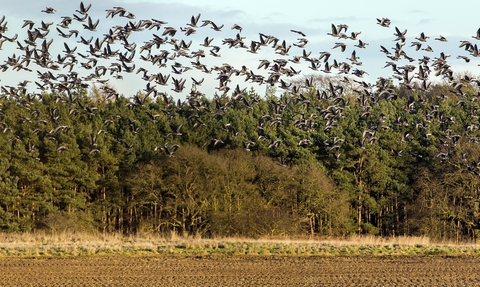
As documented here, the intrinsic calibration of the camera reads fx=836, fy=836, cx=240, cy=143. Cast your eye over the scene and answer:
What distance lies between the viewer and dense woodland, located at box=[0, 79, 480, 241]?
5166 cm

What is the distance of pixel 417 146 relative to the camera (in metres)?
63.6

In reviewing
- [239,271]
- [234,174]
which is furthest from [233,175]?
[239,271]

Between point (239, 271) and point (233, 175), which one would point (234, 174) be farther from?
point (239, 271)

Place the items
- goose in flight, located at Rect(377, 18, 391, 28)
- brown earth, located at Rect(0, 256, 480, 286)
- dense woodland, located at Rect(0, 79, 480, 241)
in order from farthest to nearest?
1. dense woodland, located at Rect(0, 79, 480, 241)
2. goose in flight, located at Rect(377, 18, 391, 28)
3. brown earth, located at Rect(0, 256, 480, 286)

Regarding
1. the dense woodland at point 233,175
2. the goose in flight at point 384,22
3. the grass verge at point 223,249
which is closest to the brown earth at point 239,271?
the grass verge at point 223,249

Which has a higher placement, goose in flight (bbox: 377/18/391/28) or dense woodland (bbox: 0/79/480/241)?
goose in flight (bbox: 377/18/391/28)

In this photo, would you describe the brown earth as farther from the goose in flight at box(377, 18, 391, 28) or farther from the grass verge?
the goose in flight at box(377, 18, 391, 28)

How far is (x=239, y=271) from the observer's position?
87.9ft

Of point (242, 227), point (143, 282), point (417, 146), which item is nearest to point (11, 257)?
point (143, 282)

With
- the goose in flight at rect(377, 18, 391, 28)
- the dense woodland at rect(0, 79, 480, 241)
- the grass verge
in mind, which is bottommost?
the grass verge

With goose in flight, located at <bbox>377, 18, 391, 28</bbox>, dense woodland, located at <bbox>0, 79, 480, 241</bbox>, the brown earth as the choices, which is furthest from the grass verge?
dense woodland, located at <bbox>0, 79, 480, 241</bbox>

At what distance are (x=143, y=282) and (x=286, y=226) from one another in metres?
26.7

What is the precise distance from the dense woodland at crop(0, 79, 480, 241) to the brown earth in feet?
59.4

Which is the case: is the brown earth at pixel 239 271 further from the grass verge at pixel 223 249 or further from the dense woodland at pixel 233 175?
the dense woodland at pixel 233 175
